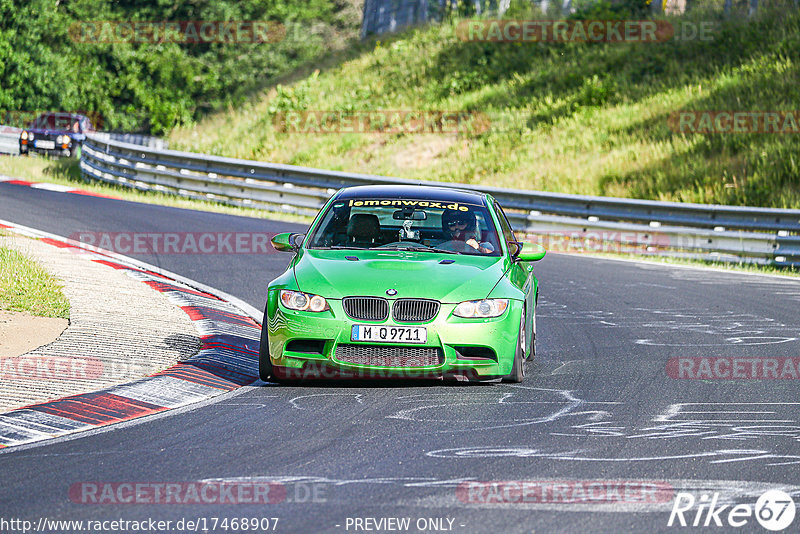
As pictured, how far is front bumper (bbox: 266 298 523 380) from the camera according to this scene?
797 cm

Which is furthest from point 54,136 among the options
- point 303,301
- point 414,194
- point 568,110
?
Answer: point 303,301

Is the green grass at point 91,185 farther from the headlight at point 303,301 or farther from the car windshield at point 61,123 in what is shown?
the headlight at point 303,301

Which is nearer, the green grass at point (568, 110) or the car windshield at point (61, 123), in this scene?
the green grass at point (568, 110)

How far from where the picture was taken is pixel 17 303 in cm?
1035

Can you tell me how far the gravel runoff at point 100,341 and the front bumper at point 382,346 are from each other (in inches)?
45.2

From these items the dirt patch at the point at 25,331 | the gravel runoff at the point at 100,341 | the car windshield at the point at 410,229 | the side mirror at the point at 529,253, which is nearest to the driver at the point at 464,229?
the car windshield at the point at 410,229

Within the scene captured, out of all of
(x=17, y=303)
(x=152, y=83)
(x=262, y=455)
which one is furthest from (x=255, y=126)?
(x=262, y=455)

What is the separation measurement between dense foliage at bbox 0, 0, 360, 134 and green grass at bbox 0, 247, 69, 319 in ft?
120

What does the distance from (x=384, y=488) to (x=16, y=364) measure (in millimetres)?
4009

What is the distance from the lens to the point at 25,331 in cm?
958

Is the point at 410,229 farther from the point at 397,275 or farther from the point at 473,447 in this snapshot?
the point at 473,447

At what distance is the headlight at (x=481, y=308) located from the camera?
26.6ft

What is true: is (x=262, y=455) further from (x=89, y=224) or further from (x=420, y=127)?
(x=420, y=127)

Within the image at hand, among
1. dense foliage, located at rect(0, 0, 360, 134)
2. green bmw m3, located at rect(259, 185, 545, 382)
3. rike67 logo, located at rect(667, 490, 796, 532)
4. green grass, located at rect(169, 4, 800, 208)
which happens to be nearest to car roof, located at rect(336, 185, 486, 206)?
green bmw m3, located at rect(259, 185, 545, 382)
